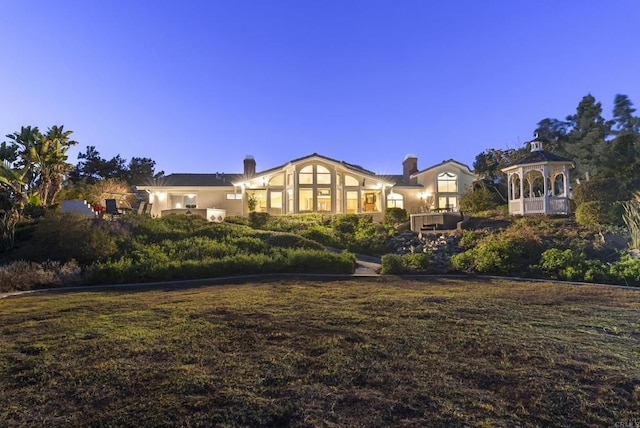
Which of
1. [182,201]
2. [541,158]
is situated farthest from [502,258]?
[182,201]

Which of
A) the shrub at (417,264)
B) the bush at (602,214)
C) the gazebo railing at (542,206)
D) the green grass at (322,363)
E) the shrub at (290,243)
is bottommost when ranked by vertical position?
the green grass at (322,363)

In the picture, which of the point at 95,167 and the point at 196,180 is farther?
the point at 95,167

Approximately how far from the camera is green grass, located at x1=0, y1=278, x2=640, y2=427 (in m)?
2.79

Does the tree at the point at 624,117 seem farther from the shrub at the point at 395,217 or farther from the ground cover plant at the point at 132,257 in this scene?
the ground cover plant at the point at 132,257

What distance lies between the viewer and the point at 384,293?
8.03 meters

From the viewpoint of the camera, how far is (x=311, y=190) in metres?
29.8

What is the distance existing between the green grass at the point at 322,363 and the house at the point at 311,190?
2276 centimetres

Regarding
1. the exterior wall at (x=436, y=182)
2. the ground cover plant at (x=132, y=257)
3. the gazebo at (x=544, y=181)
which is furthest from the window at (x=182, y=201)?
the gazebo at (x=544, y=181)

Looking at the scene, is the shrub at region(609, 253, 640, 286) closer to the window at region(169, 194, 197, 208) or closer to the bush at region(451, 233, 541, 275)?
the bush at region(451, 233, 541, 275)

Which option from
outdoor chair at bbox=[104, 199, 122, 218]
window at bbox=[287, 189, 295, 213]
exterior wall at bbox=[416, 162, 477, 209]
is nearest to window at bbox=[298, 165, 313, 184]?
window at bbox=[287, 189, 295, 213]

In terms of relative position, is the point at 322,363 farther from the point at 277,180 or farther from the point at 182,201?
the point at 182,201

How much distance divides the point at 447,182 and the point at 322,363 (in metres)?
30.5

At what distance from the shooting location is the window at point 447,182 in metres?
31.9

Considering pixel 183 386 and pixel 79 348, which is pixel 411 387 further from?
pixel 79 348
